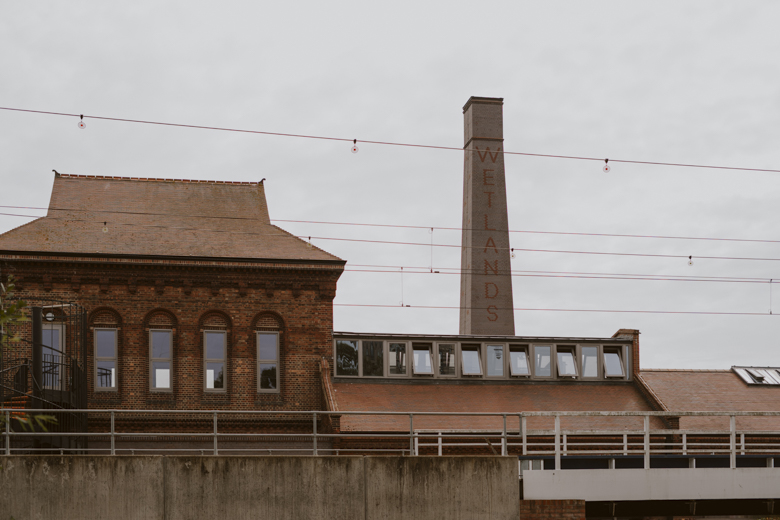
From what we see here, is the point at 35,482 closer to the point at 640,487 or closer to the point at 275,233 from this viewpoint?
the point at 640,487

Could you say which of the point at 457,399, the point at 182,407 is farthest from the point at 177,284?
the point at 457,399

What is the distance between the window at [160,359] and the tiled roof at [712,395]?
50.6 ft

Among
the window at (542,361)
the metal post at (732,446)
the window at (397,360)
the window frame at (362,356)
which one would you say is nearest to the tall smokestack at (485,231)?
the window at (542,361)

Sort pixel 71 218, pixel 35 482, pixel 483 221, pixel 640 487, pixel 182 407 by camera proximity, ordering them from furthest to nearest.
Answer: pixel 483 221 < pixel 71 218 < pixel 182 407 < pixel 640 487 < pixel 35 482

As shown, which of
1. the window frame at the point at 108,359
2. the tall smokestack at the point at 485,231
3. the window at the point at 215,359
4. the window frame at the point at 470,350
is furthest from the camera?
the tall smokestack at the point at 485,231

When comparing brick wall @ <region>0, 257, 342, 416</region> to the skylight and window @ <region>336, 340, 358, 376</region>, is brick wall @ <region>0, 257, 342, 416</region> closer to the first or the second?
window @ <region>336, 340, 358, 376</region>

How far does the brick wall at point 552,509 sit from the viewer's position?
14966 mm

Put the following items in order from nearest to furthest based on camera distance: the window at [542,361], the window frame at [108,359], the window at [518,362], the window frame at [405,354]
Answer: the window frame at [108,359], the window frame at [405,354], the window at [518,362], the window at [542,361]

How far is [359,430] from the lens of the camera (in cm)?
2425

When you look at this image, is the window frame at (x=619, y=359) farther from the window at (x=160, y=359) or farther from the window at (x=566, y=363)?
the window at (x=160, y=359)

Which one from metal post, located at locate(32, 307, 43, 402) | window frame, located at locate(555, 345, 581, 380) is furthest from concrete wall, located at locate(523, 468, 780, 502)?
window frame, located at locate(555, 345, 581, 380)

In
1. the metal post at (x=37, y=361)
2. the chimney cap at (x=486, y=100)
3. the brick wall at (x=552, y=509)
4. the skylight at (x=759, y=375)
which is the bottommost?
the brick wall at (x=552, y=509)

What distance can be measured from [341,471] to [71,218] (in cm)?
1749

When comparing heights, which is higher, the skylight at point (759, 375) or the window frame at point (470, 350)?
the window frame at point (470, 350)
